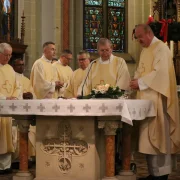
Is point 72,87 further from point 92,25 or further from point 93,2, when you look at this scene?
point 93,2

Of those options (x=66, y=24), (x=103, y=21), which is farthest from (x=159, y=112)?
(x=103, y=21)

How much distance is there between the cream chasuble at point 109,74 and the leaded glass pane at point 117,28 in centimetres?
742

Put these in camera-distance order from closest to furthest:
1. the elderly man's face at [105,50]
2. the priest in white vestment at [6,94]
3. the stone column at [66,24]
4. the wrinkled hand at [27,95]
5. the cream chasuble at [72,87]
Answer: the elderly man's face at [105,50], the priest in white vestment at [6,94], the wrinkled hand at [27,95], the cream chasuble at [72,87], the stone column at [66,24]

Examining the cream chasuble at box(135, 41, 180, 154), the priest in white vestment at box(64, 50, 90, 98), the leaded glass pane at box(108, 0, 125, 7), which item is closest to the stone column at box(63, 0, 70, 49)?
the leaded glass pane at box(108, 0, 125, 7)

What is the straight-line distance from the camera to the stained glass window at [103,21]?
46.2ft

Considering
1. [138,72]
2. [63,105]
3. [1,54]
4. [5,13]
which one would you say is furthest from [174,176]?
[5,13]

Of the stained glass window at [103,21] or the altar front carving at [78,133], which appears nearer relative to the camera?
the altar front carving at [78,133]

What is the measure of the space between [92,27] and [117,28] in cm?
75

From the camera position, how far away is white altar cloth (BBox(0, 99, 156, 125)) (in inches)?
223

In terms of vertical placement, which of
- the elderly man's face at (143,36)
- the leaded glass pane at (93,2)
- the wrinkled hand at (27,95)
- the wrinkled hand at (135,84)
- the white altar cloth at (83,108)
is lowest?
the white altar cloth at (83,108)

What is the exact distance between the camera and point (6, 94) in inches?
294

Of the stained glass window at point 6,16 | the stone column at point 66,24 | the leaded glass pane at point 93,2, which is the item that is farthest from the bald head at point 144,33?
the leaded glass pane at point 93,2

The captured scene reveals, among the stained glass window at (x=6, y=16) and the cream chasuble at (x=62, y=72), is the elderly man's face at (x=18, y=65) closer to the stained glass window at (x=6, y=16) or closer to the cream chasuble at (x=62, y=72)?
the cream chasuble at (x=62, y=72)

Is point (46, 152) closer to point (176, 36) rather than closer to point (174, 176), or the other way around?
point (174, 176)
